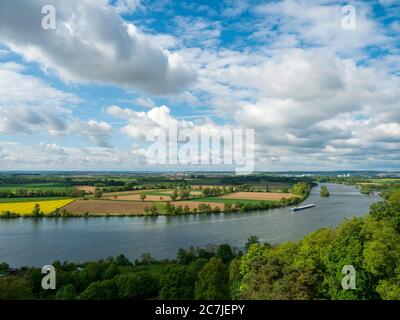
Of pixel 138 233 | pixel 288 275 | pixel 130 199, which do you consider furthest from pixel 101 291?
pixel 130 199

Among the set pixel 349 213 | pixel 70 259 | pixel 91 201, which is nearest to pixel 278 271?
pixel 70 259

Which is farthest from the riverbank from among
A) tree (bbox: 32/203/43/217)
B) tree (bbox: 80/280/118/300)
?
tree (bbox: 80/280/118/300)

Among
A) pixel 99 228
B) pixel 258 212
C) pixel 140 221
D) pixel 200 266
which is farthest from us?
pixel 258 212

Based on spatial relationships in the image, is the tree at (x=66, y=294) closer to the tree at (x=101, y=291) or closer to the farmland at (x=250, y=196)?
the tree at (x=101, y=291)

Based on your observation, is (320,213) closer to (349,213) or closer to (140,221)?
(349,213)

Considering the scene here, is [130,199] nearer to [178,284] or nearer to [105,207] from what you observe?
[105,207]

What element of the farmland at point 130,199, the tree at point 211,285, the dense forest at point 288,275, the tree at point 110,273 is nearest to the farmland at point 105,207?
the farmland at point 130,199
